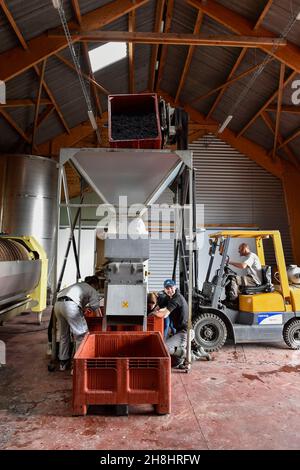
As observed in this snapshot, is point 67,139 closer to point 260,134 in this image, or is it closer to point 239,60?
point 239,60

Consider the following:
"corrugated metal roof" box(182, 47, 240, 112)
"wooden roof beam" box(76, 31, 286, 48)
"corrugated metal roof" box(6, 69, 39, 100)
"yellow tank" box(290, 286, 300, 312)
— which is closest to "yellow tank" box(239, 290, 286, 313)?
"yellow tank" box(290, 286, 300, 312)

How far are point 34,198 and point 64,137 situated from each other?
4800mm

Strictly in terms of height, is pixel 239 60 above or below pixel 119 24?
below

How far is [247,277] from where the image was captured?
21.4 feet

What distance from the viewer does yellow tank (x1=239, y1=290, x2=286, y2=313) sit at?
611 centimetres

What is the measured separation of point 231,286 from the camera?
6.45 metres

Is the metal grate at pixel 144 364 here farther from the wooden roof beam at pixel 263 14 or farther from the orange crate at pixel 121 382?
the wooden roof beam at pixel 263 14

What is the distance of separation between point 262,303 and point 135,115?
4138 millimetres

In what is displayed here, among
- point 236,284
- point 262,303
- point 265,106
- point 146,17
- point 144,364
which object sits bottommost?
point 144,364

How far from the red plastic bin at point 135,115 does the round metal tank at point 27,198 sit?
4528mm

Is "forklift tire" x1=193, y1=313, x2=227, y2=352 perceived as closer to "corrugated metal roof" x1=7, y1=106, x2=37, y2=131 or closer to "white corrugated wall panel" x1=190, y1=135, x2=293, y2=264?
"white corrugated wall panel" x1=190, y1=135, x2=293, y2=264

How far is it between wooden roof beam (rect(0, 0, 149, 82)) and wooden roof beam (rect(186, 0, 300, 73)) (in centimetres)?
177

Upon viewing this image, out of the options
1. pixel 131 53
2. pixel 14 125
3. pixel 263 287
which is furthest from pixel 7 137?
pixel 263 287

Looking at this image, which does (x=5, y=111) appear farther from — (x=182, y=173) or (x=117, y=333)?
(x=117, y=333)
